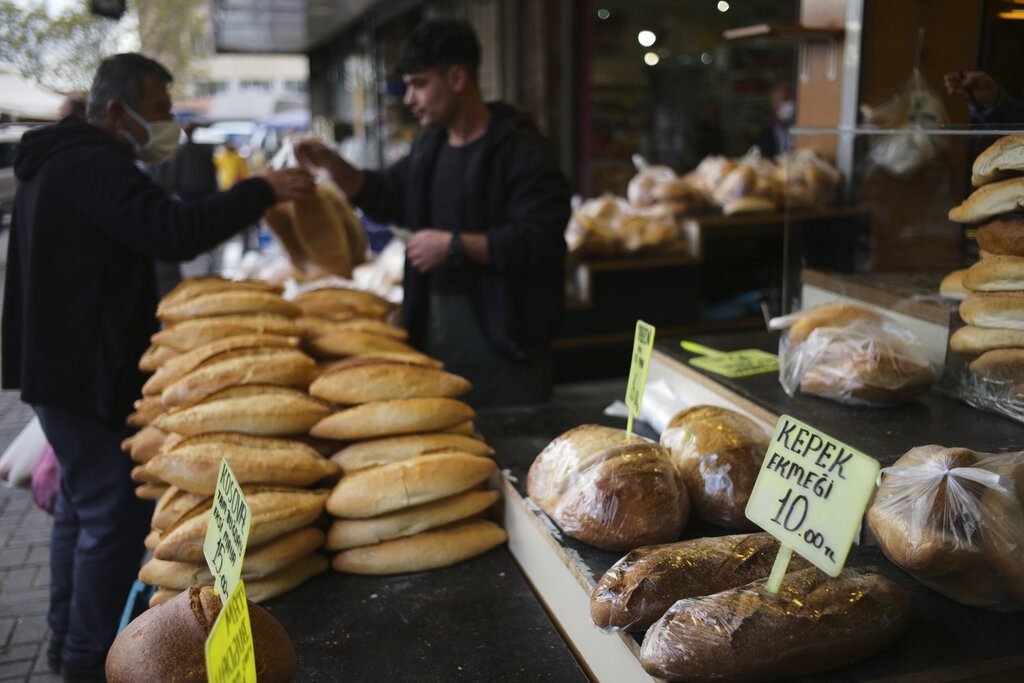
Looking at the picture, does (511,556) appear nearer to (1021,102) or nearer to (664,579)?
(664,579)

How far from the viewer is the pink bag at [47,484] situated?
2.89m

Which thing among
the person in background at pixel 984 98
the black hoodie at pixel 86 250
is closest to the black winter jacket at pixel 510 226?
the black hoodie at pixel 86 250

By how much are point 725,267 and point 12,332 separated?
4.32m

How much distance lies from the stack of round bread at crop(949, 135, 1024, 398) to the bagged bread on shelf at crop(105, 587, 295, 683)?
4.38 ft

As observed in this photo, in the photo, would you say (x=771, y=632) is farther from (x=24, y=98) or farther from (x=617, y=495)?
(x=24, y=98)

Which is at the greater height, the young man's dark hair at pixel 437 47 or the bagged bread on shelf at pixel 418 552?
the young man's dark hair at pixel 437 47

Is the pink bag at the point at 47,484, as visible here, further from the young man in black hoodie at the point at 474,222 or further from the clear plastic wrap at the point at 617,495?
the clear plastic wrap at the point at 617,495

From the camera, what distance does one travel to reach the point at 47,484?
9.48 feet

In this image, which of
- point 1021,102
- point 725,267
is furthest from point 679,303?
point 1021,102

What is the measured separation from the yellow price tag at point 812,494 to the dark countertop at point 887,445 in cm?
17

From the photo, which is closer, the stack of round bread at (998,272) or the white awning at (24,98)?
the stack of round bread at (998,272)

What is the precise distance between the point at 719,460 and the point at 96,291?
195 centimetres

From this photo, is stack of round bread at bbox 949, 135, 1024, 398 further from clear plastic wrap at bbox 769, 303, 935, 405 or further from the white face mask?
the white face mask

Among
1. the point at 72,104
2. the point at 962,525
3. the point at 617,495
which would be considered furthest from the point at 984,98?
the point at 72,104
